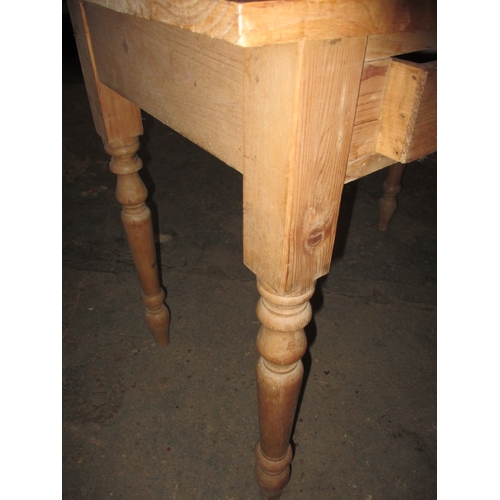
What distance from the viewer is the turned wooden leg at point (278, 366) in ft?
1.73

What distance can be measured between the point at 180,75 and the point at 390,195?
3.55 feet

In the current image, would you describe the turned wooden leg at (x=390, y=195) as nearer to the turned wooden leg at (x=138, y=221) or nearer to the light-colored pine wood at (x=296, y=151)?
the turned wooden leg at (x=138, y=221)

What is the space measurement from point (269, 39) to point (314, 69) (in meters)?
0.06

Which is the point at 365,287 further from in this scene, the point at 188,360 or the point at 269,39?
the point at 269,39

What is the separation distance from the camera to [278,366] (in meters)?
0.58

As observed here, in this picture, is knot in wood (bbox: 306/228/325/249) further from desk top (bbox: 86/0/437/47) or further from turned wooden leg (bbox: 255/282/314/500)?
desk top (bbox: 86/0/437/47)

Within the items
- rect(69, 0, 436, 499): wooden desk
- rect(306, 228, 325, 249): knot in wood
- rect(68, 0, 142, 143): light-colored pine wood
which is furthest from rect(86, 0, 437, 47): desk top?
rect(68, 0, 142, 143): light-colored pine wood

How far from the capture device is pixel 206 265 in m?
1.39

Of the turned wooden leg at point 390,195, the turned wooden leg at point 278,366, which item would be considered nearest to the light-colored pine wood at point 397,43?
the turned wooden leg at point 278,366

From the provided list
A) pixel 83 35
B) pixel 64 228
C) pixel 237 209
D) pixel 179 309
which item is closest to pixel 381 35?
pixel 83 35

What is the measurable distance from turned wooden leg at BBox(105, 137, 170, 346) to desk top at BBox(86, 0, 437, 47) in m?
0.49

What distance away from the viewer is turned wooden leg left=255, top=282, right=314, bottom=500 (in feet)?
1.73

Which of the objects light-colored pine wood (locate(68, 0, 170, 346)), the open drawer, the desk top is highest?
the desk top

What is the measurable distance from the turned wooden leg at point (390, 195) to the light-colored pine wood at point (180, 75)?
94 cm
